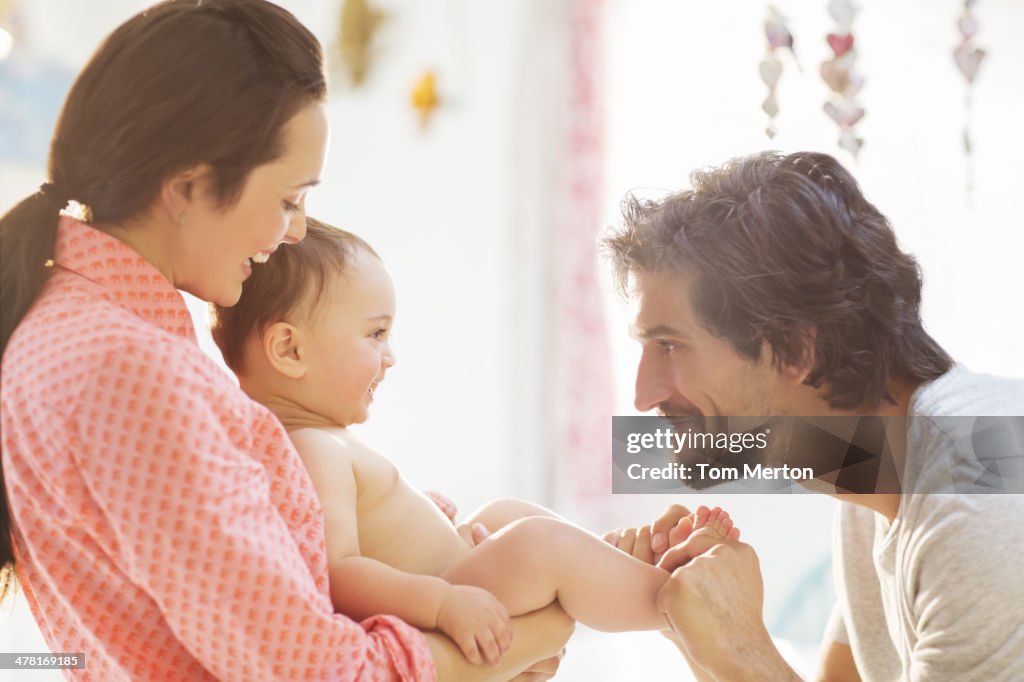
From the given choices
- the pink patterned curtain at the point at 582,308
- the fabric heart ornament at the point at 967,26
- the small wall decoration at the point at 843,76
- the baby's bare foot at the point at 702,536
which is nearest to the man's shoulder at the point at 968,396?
the baby's bare foot at the point at 702,536

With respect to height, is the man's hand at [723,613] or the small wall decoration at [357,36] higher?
the small wall decoration at [357,36]

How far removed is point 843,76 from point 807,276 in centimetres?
129

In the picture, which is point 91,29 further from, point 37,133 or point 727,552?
point 727,552

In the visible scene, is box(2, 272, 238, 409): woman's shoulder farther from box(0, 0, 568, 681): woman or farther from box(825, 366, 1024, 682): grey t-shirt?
box(825, 366, 1024, 682): grey t-shirt

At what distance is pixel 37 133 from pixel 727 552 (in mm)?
1682

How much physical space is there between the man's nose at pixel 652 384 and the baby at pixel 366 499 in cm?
21

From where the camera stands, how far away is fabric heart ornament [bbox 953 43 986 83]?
2.46m

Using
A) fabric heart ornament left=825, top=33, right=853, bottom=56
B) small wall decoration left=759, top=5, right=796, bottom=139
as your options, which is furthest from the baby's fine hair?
fabric heart ornament left=825, top=33, right=853, bottom=56

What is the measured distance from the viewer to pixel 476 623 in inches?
40.7

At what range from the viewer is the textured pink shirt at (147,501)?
Answer: 2.81 feet

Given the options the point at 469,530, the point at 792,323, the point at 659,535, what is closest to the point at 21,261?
the point at 469,530

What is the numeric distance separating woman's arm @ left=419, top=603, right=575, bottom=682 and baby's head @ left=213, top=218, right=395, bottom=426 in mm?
318

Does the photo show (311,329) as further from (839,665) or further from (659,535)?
(839,665)

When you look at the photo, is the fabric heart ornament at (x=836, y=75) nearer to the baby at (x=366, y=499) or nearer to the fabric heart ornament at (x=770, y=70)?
the fabric heart ornament at (x=770, y=70)
